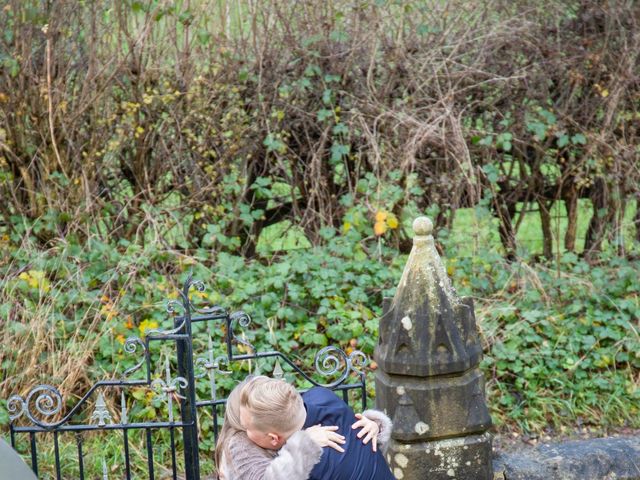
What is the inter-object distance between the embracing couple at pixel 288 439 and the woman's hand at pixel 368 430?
18 mm

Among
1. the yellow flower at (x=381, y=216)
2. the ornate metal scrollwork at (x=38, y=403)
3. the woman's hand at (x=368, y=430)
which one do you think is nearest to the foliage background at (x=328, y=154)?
the yellow flower at (x=381, y=216)

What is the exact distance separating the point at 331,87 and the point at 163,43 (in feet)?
4.17

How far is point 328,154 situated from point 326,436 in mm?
4009

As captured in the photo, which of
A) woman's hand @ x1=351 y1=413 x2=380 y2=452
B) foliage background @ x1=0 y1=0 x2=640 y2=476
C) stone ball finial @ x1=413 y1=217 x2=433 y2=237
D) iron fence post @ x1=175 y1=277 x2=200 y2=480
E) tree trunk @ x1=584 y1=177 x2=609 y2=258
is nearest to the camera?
woman's hand @ x1=351 y1=413 x2=380 y2=452

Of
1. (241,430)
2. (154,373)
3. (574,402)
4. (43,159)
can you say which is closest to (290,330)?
(154,373)

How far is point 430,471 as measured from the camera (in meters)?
3.91

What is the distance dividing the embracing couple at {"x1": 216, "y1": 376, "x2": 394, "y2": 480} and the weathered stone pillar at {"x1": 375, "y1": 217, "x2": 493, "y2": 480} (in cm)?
62

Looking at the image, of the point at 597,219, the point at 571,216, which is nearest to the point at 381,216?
the point at 571,216

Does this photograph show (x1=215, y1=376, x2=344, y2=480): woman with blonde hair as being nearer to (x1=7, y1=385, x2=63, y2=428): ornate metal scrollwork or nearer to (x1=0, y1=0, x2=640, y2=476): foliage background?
(x1=7, y1=385, x2=63, y2=428): ornate metal scrollwork

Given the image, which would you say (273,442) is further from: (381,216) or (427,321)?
(381,216)

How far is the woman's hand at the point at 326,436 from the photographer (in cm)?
301

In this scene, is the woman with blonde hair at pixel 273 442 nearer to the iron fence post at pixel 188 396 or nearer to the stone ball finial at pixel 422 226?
the iron fence post at pixel 188 396

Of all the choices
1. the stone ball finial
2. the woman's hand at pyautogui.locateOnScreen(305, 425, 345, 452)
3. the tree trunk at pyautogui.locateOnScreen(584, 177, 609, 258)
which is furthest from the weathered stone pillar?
the tree trunk at pyautogui.locateOnScreen(584, 177, 609, 258)

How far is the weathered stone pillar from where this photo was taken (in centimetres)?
378
